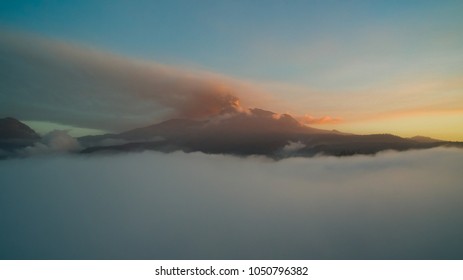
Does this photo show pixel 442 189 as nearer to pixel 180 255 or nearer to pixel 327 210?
pixel 327 210

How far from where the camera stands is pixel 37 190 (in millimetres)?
2152

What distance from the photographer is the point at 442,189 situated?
223 cm

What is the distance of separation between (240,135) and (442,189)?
175 centimetres

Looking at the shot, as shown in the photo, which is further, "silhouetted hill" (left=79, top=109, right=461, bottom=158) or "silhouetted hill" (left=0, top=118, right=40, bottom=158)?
"silhouetted hill" (left=79, top=109, right=461, bottom=158)

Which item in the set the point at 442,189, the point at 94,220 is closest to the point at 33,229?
the point at 94,220

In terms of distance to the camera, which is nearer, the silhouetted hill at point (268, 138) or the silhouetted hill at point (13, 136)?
the silhouetted hill at point (13, 136)

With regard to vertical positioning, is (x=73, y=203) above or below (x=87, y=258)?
above

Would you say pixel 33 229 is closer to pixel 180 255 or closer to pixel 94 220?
pixel 94 220

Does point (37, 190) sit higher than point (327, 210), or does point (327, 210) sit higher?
point (37, 190)

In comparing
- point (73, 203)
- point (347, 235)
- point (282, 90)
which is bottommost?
point (347, 235)

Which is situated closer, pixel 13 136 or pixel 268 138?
pixel 13 136
